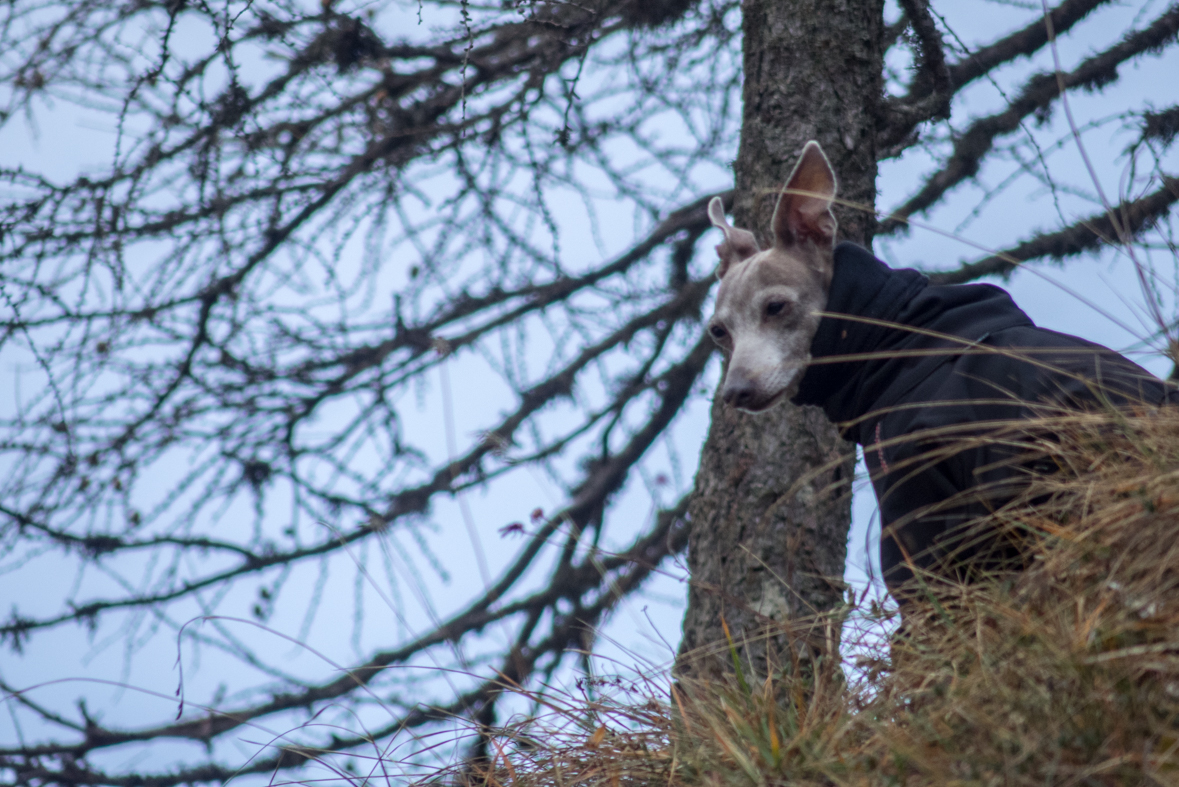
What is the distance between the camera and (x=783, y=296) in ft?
10.6

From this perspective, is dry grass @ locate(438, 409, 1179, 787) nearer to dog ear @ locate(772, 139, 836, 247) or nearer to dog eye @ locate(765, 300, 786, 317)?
dog eye @ locate(765, 300, 786, 317)

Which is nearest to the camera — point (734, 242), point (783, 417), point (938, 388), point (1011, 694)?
point (1011, 694)

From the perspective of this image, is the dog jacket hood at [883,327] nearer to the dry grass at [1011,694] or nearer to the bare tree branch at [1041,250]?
the dry grass at [1011,694]

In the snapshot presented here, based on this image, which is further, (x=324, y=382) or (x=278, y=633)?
(x=324, y=382)

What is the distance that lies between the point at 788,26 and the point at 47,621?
4901 mm

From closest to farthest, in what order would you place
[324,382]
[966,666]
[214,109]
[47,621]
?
1. [966,666]
2. [214,109]
3. [47,621]
4. [324,382]

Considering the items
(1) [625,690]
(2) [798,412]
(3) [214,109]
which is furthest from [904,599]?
(3) [214,109]

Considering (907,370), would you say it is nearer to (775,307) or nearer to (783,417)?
(775,307)

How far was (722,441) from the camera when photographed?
393 centimetres

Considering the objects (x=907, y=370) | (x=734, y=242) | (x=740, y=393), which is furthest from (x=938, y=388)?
(x=734, y=242)

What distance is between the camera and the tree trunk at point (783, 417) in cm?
363

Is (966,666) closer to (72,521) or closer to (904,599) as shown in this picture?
(904,599)

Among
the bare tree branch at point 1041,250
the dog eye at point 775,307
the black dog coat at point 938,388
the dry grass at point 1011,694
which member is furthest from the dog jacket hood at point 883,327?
the bare tree branch at point 1041,250

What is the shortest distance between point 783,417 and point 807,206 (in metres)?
0.94
